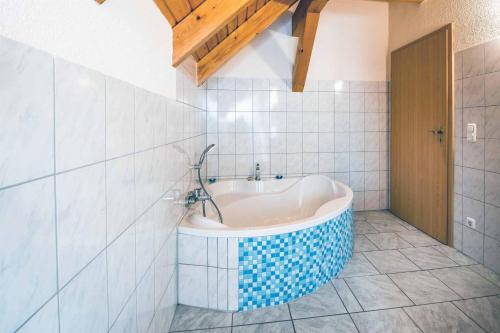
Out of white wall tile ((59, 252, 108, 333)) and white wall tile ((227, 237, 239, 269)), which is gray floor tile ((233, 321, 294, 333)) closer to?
white wall tile ((227, 237, 239, 269))

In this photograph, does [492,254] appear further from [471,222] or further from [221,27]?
[221,27]

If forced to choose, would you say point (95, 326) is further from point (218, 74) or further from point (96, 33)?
point (218, 74)

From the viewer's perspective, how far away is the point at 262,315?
1.71 meters

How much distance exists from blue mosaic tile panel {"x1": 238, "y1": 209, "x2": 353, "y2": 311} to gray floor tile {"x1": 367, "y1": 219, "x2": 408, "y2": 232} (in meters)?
1.32

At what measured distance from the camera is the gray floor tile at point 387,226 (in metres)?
2.99

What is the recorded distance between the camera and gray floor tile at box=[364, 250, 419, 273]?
2186mm

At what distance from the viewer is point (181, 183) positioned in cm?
187

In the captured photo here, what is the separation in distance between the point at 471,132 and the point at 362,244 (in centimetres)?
136

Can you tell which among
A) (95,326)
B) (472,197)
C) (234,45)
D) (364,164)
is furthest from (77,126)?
(364,164)

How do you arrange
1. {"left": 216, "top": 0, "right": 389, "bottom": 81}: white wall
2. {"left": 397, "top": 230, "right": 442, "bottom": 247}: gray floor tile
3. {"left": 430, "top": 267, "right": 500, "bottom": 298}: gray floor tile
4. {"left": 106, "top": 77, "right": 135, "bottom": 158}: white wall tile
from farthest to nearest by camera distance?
{"left": 216, "top": 0, "right": 389, "bottom": 81}: white wall
{"left": 397, "top": 230, "right": 442, "bottom": 247}: gray floor tile
{"left": 430, "top": 267, "right": 500, "bottom": 298}: gray floor tile
{"left": 106, "top": 77, "right": 135, "bottom": 158}: white wall tile

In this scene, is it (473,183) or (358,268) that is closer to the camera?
(358,268)

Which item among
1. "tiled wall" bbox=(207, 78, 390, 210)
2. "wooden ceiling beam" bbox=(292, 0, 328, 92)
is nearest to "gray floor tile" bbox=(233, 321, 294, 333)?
"tiled wall" bbox=(207, 78, 390, 210)

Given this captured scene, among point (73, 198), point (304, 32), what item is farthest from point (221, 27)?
point (73, 198)

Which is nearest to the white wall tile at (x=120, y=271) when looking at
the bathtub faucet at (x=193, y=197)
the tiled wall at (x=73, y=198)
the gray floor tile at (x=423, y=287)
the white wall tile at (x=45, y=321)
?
the tiled wall at (x=73, y=198)
